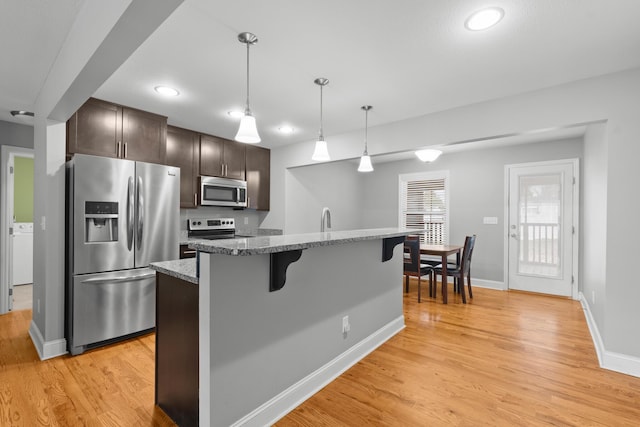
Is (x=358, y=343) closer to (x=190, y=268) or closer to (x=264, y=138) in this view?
(x=190, y=268)

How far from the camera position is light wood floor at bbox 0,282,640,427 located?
1848 millimetres

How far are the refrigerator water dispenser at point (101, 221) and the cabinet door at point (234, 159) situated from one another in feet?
6.11

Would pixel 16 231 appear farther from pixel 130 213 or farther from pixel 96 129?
pixel 130 213

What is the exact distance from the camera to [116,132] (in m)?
3.21

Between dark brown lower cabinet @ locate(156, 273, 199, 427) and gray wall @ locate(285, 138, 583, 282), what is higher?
gray wall @ locate(285, 138, 583, 282)

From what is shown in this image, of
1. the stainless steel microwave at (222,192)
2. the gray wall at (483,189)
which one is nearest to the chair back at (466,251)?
the gray wall at (483,189)

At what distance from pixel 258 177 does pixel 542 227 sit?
4.52 meters

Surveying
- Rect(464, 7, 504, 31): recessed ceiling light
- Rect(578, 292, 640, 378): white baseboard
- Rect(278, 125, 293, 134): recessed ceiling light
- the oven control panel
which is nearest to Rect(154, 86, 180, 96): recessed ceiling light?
Rect(278, 125, 293, 134): recessed ceiling light

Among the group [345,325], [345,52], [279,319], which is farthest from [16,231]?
[345,52]

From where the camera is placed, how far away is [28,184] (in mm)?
5828

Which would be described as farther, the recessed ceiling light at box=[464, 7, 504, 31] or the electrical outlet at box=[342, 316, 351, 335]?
the electrical outlet at box=[342, 316, 351, 335]

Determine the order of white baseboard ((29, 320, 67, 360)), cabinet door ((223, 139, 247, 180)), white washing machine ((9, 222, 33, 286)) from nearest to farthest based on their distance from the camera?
white baseboard ((29, 320, 67, 360))
cabinet door ((223, 139, 247, 180))
white washing machine ((9, 222, 33, 286))

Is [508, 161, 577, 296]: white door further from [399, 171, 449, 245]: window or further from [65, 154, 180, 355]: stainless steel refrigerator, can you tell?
[65, 154, 180, 355]: stainless steel refrigerator

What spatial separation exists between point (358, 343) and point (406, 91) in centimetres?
227
